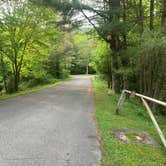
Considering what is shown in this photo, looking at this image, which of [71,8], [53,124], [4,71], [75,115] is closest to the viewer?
[53,124]

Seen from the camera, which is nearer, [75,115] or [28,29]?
[75,115]

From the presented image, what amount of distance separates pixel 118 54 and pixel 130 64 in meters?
1.62

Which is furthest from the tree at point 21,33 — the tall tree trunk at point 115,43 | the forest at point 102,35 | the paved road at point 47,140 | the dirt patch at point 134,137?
the dirt patch at point 134,137

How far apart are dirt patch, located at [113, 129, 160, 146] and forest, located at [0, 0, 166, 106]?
4571 mm

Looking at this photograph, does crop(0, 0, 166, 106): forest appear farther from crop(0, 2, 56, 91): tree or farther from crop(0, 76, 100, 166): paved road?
crop(0, 76, 100, 166): paved road

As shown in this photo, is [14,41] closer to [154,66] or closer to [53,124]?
[154,66]

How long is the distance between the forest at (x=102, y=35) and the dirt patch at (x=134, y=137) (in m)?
4.57

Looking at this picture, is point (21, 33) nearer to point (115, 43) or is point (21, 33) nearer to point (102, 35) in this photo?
point (102, 35)

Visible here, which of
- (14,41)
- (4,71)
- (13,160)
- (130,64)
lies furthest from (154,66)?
(4,71)

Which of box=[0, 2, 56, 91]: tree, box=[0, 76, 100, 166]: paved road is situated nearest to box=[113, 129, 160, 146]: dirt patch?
Result: box=[0, 76, 100, 166]: paved road

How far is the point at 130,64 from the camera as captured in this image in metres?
14.3

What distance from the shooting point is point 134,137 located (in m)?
6.34

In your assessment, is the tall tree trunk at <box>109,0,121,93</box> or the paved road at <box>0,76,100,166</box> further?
the tall tree trunk at <box>109,0,121,93</box>

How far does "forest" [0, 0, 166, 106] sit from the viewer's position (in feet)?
38.0
